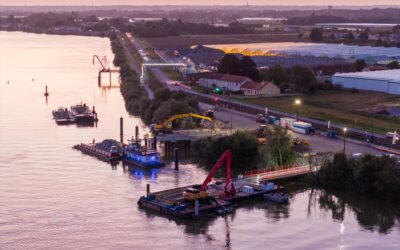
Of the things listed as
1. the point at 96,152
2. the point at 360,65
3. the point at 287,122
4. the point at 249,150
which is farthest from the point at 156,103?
the point at 360,65

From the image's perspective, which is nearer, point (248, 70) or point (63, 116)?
point (63, 116)

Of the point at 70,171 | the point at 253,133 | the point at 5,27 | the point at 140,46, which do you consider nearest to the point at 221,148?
the point at 253,133

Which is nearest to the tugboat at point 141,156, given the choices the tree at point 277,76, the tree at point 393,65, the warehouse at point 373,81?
the warehouse at point 373,81

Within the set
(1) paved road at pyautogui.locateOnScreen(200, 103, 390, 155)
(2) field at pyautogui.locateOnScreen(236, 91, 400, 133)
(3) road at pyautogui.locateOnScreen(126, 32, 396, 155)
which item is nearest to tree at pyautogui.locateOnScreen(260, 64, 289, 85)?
(2) field at pyautogui.locateOnScreen(236, 91, 400, 133)

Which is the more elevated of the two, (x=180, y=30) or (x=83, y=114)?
(x=180, y=30)

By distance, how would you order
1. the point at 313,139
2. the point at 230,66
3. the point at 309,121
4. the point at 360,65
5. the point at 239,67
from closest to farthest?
the point at 313,139 < the point at 309,121 < the point at 239,67 < the point at 230,66 < the point at 360,65

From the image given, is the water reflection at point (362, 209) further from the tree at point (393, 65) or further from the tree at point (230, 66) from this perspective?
the tree at point (393, 65)

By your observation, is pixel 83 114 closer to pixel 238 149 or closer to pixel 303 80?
pixel 238 149

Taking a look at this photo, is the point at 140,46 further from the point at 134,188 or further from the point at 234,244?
the point at 234,244
